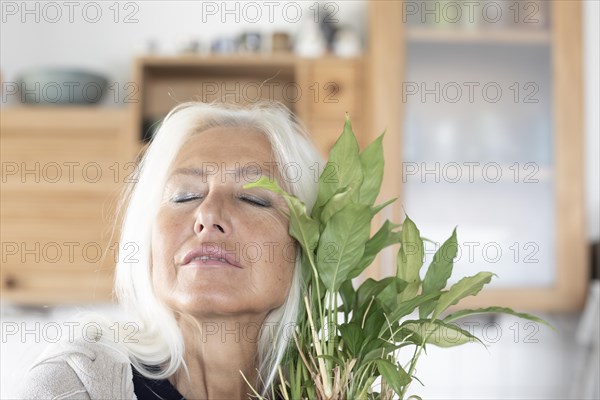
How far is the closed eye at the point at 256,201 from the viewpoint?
3.76 ft

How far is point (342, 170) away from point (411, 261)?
0.52ft

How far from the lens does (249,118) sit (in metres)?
1.26

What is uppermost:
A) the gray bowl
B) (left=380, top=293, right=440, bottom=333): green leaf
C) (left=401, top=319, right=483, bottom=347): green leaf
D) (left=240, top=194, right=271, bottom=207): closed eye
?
the gray bowl

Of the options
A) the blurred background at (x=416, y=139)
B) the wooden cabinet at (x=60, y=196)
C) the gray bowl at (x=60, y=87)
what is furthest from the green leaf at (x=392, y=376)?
the gray bowl at (x=60, y=87)

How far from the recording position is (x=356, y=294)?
1.08 metres

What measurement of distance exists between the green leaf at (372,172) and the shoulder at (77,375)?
0.40m

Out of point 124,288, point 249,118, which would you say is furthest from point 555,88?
point 124,288

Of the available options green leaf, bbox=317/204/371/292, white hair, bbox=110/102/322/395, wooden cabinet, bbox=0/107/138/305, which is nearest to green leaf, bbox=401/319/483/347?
green leaf, bbox=317/204/371/292

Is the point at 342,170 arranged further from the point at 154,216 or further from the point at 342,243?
the point at 154,216

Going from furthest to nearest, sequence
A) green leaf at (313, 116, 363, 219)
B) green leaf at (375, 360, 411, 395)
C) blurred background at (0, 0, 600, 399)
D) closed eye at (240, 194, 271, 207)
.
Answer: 1. blurred background at (0, 0, 600, 399)
2. closed eye at (240, 194, 271, 207)
3. green leaf at (313, 116, 363, 219)
4. green leaf at (375, 360, 411, 395)

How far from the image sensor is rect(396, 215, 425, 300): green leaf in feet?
3.50

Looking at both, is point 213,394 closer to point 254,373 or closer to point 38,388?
point 254,373

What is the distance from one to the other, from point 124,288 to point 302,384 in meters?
0.36

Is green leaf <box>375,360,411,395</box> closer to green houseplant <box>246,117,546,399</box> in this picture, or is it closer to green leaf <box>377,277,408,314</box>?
green houseplant <box>246,117,546,399</box>
